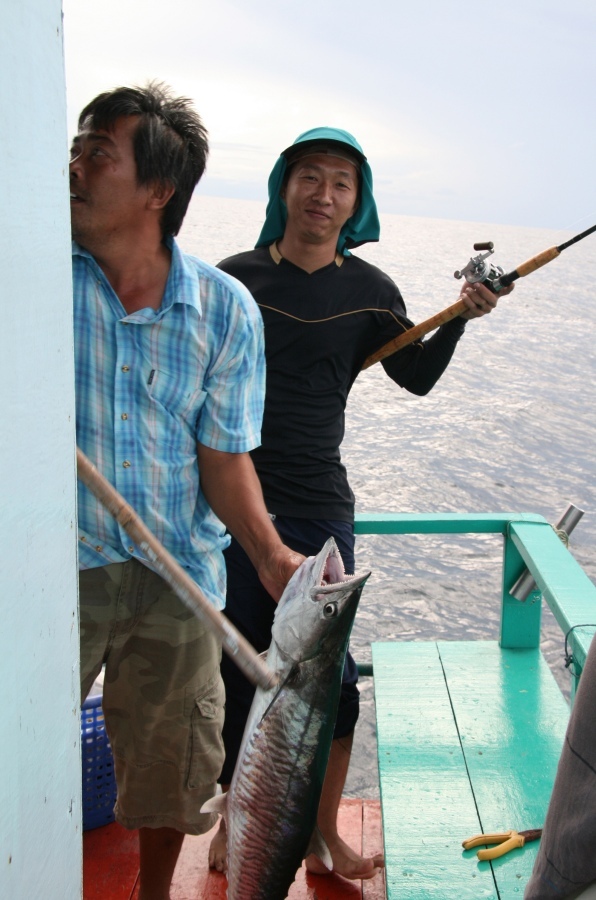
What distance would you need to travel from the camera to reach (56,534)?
0.93 meters

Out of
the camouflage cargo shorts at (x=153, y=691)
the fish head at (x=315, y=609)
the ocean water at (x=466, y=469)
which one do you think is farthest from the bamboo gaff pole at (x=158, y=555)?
the ocean water at (x=466, y=469)

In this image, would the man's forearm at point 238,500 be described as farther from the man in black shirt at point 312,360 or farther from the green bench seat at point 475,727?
the green bench seat at point 475,727

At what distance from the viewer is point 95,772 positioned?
3062 mm

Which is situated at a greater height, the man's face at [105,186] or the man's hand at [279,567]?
the man's face at [105,186]

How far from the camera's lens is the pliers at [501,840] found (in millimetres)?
2391

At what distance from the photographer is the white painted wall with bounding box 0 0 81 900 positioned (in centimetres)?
77

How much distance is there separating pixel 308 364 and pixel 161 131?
3.19 feet

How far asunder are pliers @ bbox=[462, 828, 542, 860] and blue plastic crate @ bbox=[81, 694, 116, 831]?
1299 mm

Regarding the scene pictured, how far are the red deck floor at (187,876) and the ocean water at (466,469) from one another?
9.04ft

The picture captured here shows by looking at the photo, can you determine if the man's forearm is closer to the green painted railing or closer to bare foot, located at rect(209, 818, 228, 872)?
the green painted railing

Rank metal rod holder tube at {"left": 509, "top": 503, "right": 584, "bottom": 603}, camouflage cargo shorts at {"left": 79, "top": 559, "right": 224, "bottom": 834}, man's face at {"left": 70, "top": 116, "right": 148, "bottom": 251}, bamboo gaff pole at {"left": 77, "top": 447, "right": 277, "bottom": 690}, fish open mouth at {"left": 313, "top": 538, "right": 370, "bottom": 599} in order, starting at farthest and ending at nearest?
1. metal rod holder tube at {"left": 509, "top": 503, "right": 584, "bottom": 603}
2. camouflage cargo shorts at {"left": 79, "top": 559, "right": 224, "bottom": 834}
3. man's face at {"left": 70, "top": 116, "right": 148, "bottom": 251}
4. fish open mouth at {"left": 313, "top": 538, "right": 370, "bottom": 599}
5. bamboo gaff pole at {"left": 77, "top": 447, "right": 277, "bottom": 690}

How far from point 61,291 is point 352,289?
2.11 meters

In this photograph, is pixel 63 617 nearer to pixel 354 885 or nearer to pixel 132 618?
pixel 132 618

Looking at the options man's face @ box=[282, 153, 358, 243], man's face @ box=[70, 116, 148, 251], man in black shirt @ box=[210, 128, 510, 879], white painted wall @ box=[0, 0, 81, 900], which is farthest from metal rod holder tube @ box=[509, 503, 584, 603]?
white painted wall @ box=[0, 0, 81, 900]
